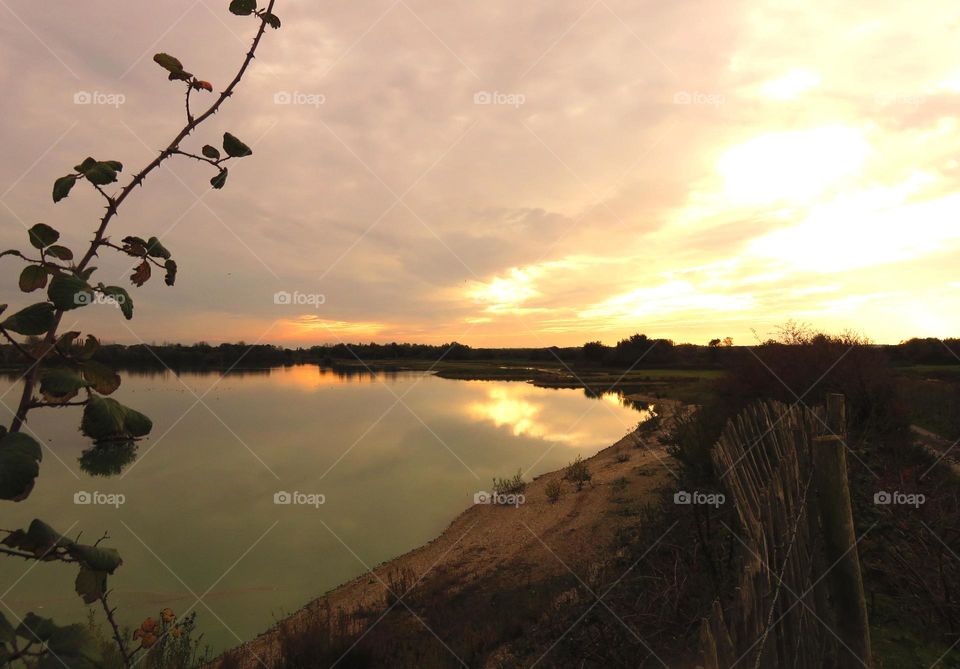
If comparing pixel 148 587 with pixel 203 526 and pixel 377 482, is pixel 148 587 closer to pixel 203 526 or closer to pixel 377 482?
pixel 203 526

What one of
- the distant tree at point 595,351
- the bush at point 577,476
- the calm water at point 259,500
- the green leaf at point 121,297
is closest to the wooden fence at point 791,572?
the green leaf at point 121,297

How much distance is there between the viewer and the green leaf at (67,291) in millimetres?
820

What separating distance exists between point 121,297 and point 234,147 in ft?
1.36

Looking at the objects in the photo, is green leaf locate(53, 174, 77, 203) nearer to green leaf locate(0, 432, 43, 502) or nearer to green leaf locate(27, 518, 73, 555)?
green leaf locate(0, 432, 43, 502)

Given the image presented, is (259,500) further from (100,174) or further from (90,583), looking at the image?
(100,174)

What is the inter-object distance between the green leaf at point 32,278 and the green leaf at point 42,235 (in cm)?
5

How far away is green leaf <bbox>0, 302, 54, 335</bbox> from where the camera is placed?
0.84m

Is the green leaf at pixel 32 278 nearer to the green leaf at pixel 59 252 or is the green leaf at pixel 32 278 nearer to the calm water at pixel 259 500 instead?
the green leaf at pixel 59 252

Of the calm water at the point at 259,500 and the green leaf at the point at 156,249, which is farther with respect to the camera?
the calm water at the point at 259,500

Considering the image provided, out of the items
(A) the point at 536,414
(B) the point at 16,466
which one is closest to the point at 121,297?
(B) the point at 16,466

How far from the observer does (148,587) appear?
26.0 ft

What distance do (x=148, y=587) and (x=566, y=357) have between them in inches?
3432

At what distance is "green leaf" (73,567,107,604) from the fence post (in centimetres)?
317

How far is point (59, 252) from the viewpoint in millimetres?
997
